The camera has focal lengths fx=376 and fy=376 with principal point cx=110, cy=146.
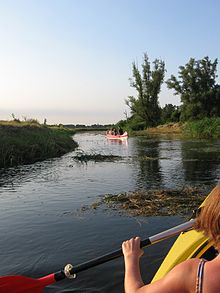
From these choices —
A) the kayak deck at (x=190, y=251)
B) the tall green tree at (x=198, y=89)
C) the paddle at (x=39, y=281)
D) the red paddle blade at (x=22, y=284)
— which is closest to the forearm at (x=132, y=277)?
the paddle at (x=39, y=281)

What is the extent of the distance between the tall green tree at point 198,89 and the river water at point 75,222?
1619 inches

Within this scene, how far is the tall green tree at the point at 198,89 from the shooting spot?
56.8 metres

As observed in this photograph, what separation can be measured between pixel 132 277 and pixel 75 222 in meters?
6.17

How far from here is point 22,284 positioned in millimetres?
4043

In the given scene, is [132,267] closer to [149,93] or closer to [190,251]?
[190,251]

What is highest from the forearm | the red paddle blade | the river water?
the forearm

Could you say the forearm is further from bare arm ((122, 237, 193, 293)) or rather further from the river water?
the river water

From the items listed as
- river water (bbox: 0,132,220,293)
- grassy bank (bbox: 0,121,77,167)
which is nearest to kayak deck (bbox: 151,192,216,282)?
river water (bbox: 0,132,220,293)

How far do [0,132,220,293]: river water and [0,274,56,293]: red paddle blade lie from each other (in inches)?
66.1

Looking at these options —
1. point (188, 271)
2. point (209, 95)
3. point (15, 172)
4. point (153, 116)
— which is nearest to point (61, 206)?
point (15, 172)

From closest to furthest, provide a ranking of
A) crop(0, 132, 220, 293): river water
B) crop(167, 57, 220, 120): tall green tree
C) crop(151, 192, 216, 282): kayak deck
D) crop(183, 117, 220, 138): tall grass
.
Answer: crop(151, 192, 216, 282): kayak deck, crop(0, 132, 220, 293): river water, crop(183, 117, 220, 138): tall grass, crop(167, 57, 220, 120): tall green tree

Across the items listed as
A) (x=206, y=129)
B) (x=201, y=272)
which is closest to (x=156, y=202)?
(x=201, y=272)

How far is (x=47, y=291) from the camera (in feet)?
18.5

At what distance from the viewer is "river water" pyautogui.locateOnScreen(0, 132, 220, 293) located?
6.29 meters
